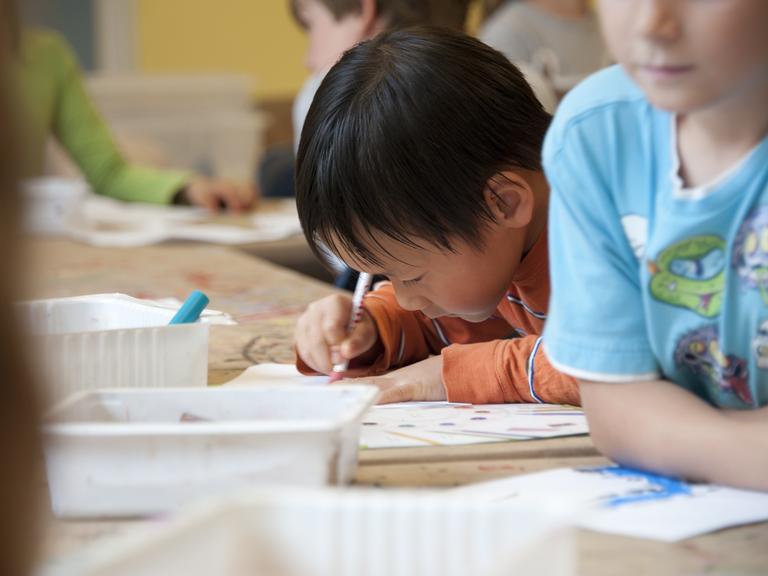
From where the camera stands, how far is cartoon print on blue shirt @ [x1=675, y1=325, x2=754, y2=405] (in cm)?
74

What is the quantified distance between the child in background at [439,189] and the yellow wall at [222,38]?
3790 millimetres

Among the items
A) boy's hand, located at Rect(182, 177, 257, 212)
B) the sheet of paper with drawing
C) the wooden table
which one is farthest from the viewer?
boy's hand, located at Rect(182, 177, 257, 212)

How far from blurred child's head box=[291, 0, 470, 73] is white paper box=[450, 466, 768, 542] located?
4.58 ft

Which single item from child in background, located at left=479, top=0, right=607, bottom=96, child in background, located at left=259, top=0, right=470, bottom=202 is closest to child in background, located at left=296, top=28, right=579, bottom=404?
child in background, located at left=259, top=0, right=470, bottom=202

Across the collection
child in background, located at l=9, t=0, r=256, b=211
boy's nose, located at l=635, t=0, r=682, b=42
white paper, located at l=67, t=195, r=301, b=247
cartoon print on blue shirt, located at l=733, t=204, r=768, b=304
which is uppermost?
boy's nose, located at l=635, t=0, r=682, b=42

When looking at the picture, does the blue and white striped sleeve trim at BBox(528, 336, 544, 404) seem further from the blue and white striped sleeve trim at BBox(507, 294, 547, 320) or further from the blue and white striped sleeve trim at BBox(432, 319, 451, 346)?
the blue and white striped sleeve trim at BBox(432, 319, 451, 346)

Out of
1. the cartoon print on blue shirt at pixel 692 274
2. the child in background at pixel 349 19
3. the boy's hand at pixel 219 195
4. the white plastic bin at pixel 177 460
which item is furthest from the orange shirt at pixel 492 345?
the boy's hand at pixel 219 195

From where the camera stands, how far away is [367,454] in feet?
2.54

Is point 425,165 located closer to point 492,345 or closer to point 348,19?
point 492,345

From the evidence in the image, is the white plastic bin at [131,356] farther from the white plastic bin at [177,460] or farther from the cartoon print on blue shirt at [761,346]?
the cartoon print on blue shirt at [761,346]

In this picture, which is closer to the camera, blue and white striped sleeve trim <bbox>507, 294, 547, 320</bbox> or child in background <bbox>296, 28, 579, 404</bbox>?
child in background <bbox>296, 28, 579, 404</bbox>

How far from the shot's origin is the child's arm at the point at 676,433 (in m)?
0.69

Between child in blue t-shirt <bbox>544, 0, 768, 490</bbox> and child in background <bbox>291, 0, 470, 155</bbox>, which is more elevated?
child in background <bbox>291, 0, 470, 155</bbox>

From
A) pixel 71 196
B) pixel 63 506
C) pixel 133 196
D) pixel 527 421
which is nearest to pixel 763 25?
pixel 527 421
